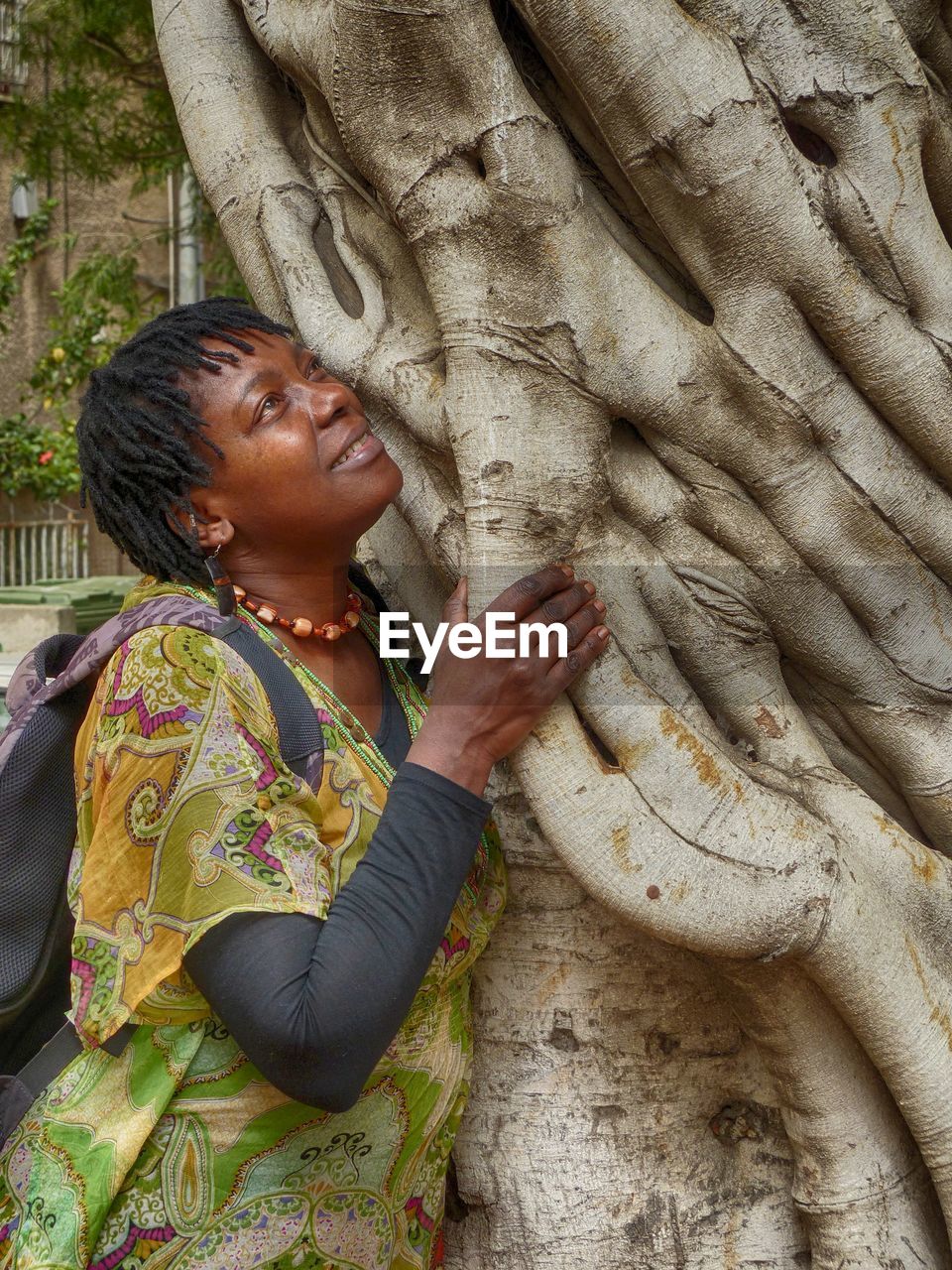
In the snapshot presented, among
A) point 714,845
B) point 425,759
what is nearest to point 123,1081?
point 425,759

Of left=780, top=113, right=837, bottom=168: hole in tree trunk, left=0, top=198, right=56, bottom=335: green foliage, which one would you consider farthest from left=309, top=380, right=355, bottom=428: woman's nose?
left=0, top=198, right=56, bottom=335: green foliage

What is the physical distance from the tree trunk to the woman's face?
143 millimetres

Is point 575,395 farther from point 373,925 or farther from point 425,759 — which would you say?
point 373,925

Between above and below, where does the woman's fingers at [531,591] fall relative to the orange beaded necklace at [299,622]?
above

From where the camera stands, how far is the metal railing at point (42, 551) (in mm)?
13805

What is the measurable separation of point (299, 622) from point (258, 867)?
1.45ft

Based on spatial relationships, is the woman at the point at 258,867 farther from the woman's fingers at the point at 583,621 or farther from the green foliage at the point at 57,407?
the green foliage at the point at 57,407

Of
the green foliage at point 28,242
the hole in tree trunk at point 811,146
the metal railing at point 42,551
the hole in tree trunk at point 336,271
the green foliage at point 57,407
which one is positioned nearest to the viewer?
the hole in tree trunk at point 811,146

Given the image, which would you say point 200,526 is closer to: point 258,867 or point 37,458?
point 258,867

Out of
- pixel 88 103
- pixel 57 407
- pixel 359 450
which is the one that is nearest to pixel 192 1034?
pixel 359 450

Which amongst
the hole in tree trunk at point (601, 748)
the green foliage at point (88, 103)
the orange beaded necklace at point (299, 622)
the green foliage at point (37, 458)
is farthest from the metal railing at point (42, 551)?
the hole in tree trunk at point (601, 748)

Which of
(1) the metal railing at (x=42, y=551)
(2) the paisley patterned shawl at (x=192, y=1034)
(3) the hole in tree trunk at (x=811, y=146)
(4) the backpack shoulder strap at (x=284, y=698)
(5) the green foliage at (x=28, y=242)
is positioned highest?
(5) the green foliage at (x=28, y=242)

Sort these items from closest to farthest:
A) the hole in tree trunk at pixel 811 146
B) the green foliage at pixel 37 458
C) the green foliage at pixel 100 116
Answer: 1. the hole in tree trunk at pixel 811 146
2. the green foliage at pixel 100 116
3. the green foliage at pixel 37 458

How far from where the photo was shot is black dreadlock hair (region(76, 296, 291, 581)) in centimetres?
166
